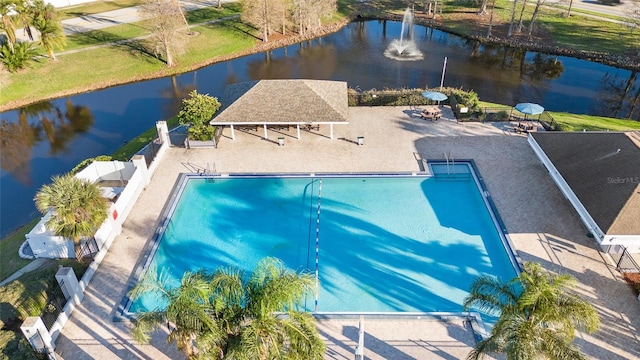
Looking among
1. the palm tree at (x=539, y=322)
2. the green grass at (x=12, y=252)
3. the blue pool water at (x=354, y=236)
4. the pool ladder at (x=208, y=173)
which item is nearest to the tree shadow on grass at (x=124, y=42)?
the pool ladder at (x=208, y=173)

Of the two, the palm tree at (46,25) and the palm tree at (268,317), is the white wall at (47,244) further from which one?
the palm tree at (46,25)

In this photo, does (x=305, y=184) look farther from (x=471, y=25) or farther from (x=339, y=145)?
(x=471, y=25)

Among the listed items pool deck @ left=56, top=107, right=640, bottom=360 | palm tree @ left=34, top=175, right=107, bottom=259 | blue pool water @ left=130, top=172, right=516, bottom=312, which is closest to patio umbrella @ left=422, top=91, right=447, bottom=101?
pool deck @ left=56, top=107, right=640, bottom=360

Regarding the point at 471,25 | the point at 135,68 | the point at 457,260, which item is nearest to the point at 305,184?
the point at 457,260

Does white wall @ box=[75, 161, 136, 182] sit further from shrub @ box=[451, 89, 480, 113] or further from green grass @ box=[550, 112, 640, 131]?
green grass @ box=[550, 112, 640, 131]

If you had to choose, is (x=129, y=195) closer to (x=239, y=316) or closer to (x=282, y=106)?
(x=282, y=106)

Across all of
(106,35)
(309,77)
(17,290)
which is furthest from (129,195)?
(106,35)

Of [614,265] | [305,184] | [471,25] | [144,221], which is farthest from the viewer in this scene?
[471,25]
